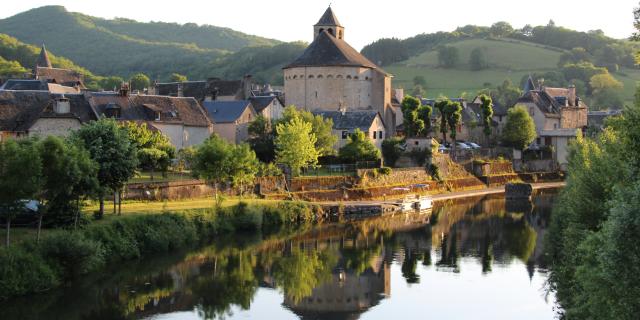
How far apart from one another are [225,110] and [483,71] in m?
81.8

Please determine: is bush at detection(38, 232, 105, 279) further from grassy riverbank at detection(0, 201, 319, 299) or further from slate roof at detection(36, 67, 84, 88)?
slate roof at detection(36, 67, 84, 88)

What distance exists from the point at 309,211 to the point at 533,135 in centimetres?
3870

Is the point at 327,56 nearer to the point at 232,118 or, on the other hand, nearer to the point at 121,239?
the point at 232,118

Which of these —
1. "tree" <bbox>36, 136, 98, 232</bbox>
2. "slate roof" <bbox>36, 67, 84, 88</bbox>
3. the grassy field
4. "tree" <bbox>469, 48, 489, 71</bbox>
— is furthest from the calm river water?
"tree" <bbox>469, 48, 489, 71</bbox>

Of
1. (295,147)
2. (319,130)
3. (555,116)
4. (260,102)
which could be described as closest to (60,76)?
(260,102)

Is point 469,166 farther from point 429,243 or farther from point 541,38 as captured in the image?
point 541,38

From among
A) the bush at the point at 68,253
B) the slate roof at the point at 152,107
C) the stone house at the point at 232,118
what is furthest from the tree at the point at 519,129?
the bush at the point at 68,253

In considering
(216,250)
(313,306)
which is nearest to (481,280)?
(313,306)

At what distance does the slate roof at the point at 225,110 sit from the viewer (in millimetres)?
69938

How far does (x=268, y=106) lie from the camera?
251 feet

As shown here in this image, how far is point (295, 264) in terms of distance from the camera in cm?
3966

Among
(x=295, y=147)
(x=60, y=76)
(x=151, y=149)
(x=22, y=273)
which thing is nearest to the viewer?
(x=22, y=273)

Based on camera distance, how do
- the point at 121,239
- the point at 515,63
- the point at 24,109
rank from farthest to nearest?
1. the point at 515,63
2. the point at 24,109
3. the point at 121,239

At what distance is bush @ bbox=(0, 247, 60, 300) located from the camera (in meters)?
Result: 29.5
